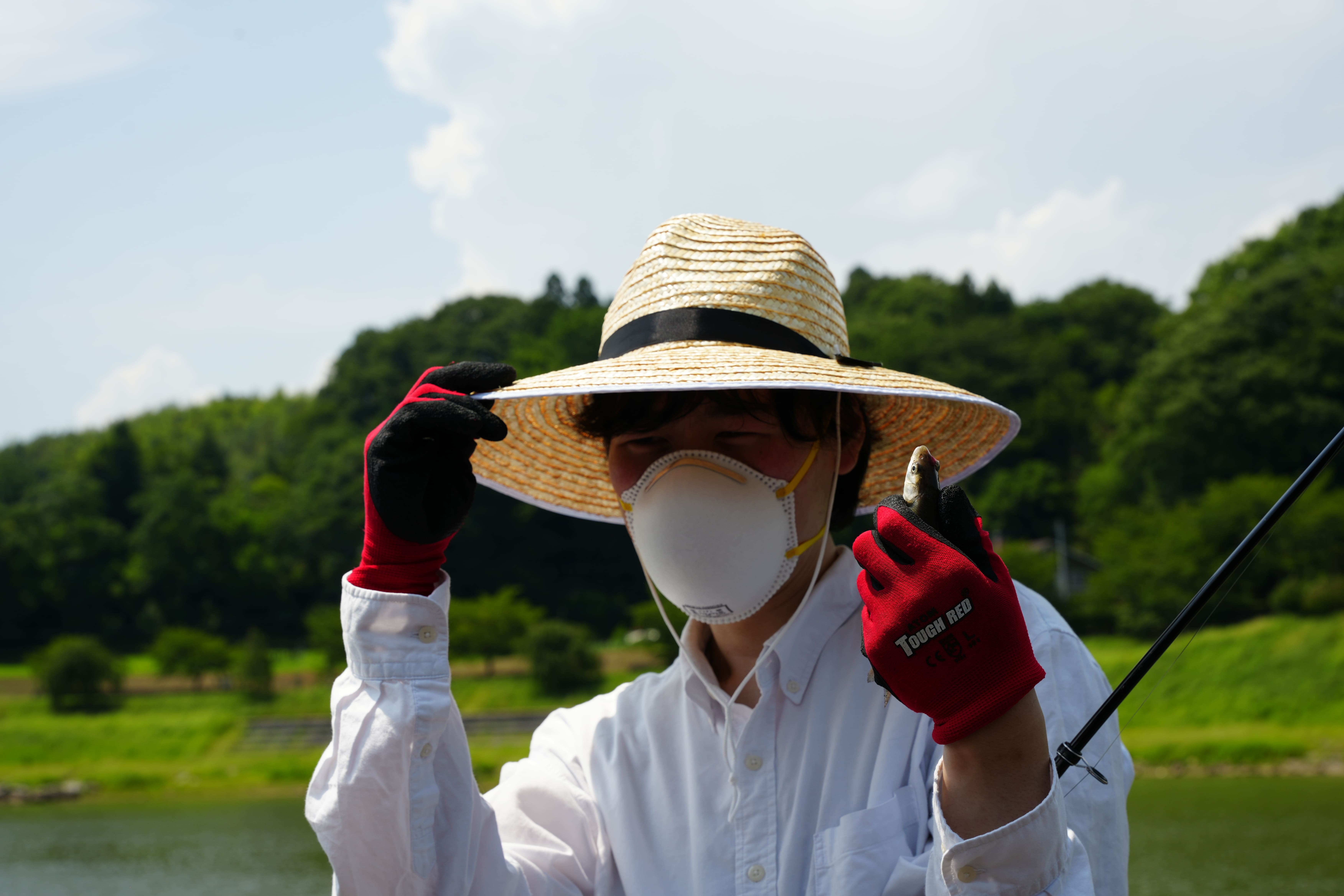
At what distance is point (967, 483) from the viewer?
200ft

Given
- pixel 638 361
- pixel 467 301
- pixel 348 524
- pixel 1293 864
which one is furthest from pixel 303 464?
pixel 638 361

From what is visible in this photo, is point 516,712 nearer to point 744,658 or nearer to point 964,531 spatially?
point 744,658

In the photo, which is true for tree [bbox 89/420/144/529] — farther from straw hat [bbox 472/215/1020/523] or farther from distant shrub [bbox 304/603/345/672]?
straw hat [bbox 472/215/1020/523]

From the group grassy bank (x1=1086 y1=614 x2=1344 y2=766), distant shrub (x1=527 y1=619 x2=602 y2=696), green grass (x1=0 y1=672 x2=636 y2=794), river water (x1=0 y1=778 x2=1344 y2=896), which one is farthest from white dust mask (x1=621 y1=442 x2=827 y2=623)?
distant shrub (x1=527 y1=619 x2=602 y2=696)

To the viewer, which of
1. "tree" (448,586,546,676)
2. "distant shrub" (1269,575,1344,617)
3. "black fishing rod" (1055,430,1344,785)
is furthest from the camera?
"tree" (448,586,546,676)

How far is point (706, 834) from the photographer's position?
2.04m

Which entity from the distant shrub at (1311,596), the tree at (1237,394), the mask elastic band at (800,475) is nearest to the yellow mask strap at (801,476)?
the mask elastic band at (800,475)

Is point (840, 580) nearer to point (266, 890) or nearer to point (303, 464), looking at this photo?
point (266, 890)

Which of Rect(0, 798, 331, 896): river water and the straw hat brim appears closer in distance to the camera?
the straw hat brim

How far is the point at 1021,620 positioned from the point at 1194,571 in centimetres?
4687

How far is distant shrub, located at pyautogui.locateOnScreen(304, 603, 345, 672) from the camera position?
4638 centimetres

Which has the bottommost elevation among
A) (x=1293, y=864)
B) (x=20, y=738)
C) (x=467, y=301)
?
(x=20, y=738)

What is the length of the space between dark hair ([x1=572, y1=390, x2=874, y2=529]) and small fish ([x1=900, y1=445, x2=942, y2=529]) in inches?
26.0

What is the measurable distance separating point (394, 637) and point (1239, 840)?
21158 mm
